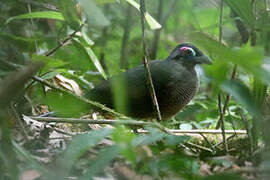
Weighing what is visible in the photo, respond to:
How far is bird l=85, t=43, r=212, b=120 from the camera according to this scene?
3.49 metres

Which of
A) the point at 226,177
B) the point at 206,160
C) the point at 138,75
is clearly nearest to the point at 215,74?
the point at 226,177

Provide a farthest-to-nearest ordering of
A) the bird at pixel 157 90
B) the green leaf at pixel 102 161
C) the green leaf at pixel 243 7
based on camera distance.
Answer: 1. the bird at pixel 157 90
2. the green leaf at pixel 243 7
3. the green leaf at pixel 102 161

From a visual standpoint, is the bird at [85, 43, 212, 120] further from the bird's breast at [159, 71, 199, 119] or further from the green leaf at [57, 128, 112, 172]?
the green leaf at [57, 128, 112, 172]

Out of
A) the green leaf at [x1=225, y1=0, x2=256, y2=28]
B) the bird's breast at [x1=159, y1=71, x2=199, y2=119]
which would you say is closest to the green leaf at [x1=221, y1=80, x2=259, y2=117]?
the green leaf at [x1=225, y1=0, x2=256, y2=28]

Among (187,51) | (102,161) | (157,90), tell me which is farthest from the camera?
(187,51)

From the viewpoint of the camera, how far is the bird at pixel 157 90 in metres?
3.49

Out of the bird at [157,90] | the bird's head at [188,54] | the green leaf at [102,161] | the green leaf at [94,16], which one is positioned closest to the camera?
the green leaf at [94,16]

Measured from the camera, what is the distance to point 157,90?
358 cm

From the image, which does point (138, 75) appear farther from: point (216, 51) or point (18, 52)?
point (216, 51)

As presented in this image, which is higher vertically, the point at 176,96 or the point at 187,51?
the point at 187,51

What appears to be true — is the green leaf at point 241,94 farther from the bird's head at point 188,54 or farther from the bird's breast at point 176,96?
the bird's head at point 188,54

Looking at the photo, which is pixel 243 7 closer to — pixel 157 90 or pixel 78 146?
pixel 78 146

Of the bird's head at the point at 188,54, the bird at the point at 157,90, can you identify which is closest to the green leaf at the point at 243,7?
the bird at the point at 157,90

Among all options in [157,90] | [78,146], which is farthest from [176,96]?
[78,146]
